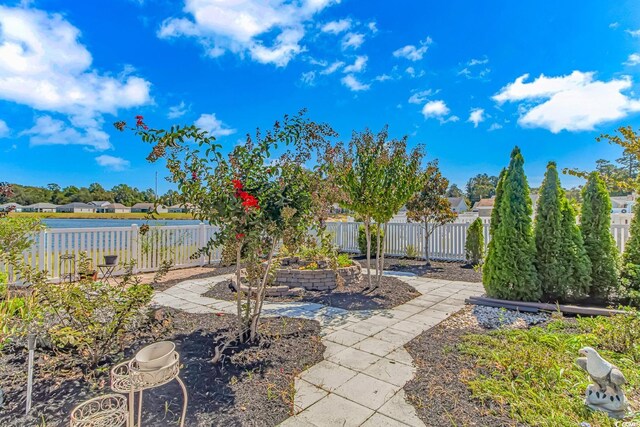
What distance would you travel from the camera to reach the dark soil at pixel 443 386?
202 cm

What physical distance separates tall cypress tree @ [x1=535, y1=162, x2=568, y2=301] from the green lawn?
1024 millimetres

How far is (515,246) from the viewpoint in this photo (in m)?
4.78

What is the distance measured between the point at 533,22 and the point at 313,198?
6763mm

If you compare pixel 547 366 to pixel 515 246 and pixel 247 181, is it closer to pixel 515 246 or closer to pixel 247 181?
pixel 515 246

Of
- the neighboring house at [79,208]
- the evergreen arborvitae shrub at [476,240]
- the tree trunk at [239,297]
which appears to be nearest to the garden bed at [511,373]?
the tree trunk at [239,297]

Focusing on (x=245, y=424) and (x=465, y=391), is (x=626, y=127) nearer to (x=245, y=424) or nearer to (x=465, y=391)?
(x=465, y=391)

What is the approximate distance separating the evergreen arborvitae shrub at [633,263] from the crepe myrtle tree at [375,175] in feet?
11.2

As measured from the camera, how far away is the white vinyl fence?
6160 millimetres

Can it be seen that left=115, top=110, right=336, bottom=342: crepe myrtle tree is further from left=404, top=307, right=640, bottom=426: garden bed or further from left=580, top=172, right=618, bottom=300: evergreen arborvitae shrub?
left=580, top=172, right=618, bottom=300: evergreen arborvitae shrub

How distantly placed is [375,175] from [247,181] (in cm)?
315

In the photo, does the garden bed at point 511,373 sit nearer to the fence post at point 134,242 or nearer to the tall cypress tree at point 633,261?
the tall cypress tree at point 633,261

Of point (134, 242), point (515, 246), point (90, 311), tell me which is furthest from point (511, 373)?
point (134, 242)

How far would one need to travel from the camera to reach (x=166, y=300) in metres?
5.12

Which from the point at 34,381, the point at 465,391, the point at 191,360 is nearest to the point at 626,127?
the point at 465,391
